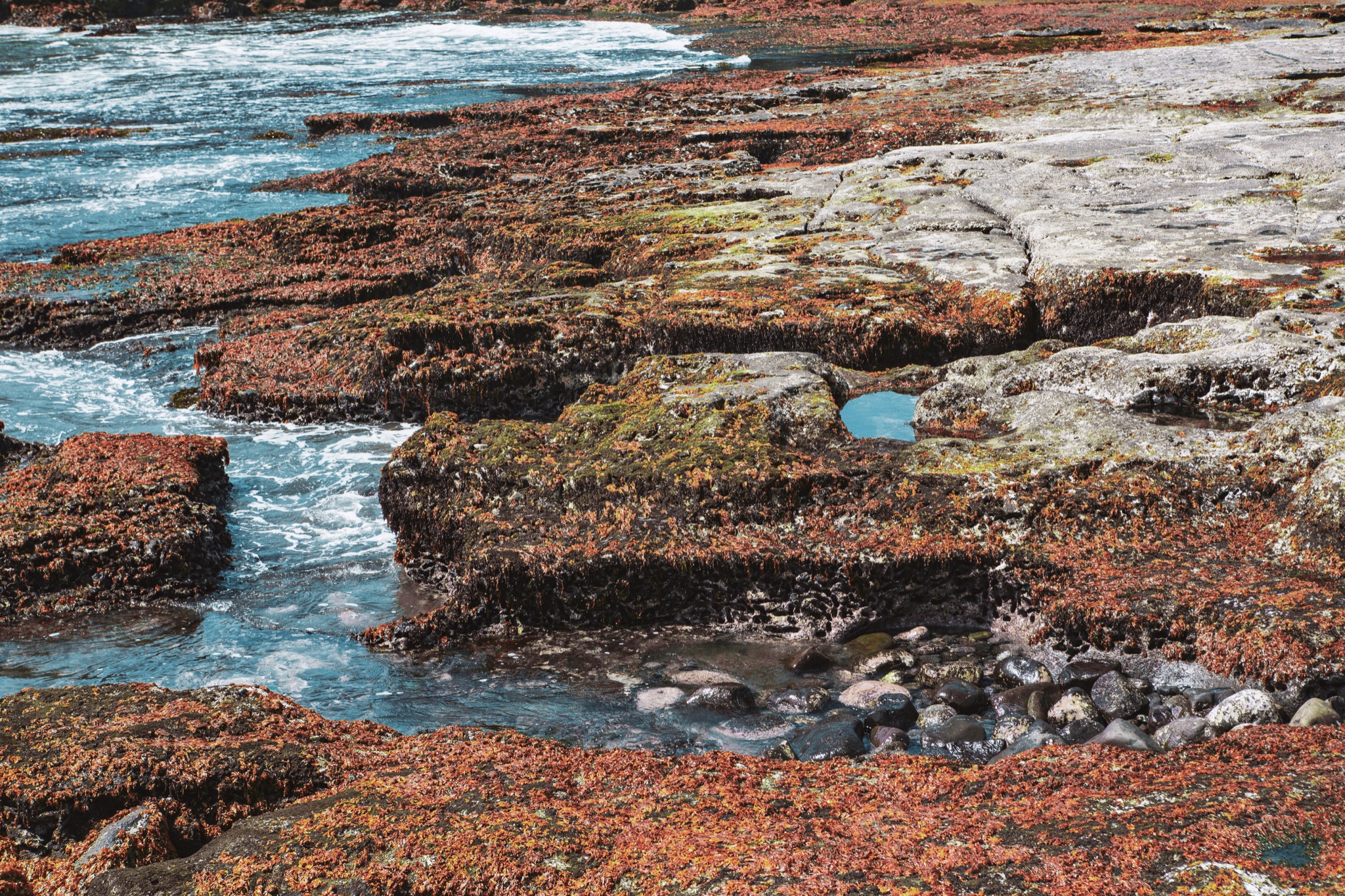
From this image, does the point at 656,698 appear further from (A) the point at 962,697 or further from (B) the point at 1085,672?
(B) the point at 1085,672

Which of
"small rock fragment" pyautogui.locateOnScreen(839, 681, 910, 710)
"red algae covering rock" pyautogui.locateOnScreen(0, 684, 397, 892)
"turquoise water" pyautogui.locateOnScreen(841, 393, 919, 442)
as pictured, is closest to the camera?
"red algae covering rock" pyautogui.locateOnScreen(0, 684, 397, 892)

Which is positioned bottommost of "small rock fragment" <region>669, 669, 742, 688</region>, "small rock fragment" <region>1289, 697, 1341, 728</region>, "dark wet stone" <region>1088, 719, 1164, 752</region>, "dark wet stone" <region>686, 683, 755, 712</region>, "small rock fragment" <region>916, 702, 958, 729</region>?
"small rock fragment" <region>669, 669, 742, 688</region>

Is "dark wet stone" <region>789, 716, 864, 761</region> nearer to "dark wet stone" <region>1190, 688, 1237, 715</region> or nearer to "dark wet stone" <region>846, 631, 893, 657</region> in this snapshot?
"dark wet stone" <region>846, 631, 893, 657</region>

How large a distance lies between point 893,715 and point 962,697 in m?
0.43

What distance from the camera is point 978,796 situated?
3812 millimetres

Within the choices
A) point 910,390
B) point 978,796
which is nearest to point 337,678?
point 978,796

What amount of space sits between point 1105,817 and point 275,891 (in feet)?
9.65

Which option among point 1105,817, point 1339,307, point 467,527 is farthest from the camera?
point 1339,307

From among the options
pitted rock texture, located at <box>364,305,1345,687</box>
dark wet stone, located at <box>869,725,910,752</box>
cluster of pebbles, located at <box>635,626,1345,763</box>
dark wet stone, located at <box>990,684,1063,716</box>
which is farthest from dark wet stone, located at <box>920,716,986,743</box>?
pitted rock texture, located at <box>364,305,1345,687</box>

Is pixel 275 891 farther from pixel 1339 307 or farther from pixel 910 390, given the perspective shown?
pixel 1339 307

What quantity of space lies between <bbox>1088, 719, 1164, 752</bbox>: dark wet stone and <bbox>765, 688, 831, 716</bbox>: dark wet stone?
1.48 metres

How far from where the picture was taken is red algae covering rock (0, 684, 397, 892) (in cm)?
393

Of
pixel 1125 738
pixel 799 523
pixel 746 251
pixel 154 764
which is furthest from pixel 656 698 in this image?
pixel 746 251

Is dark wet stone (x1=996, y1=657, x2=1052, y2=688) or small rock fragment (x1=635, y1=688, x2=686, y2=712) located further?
small rock fragment (x1=635, y1=688, x2=686, y2=712)
